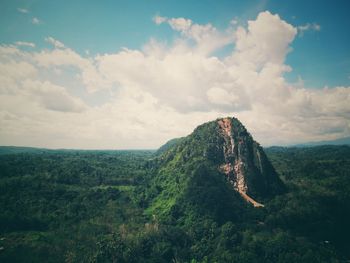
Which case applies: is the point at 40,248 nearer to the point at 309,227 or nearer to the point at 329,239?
the point at 309,227

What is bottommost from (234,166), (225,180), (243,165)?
(225,180)

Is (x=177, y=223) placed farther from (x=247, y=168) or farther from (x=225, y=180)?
(x=247, y=168)

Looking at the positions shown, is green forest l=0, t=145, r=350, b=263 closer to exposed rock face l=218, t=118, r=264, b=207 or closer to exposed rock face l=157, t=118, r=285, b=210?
exposed rock face l=157, t=118, r=285, b=210

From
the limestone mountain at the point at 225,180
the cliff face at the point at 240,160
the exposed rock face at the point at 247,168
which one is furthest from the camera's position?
the cliff face at the point at 240,160

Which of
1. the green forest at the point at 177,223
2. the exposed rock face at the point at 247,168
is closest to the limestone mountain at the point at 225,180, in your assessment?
the exposed rock face at the point at 247,168

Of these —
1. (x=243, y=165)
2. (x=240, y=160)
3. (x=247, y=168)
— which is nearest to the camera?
(x=247, y=168)

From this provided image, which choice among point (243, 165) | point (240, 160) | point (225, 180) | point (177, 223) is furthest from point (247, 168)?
point (177, 223)

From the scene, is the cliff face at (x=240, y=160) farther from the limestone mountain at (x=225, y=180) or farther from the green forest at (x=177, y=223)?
the green forest at (x=177, y=223)

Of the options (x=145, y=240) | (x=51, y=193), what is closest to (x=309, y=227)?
(x=145, y=240)
